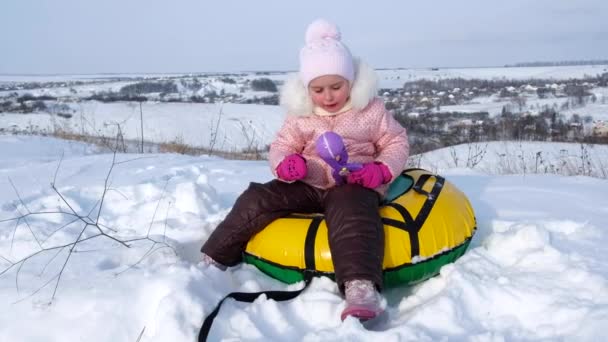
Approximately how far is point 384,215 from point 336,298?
48 cm

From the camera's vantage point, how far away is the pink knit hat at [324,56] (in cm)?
245

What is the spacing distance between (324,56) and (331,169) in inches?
23.7

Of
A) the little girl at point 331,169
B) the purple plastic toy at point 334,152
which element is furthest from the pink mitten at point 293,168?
the purple plastic toy at point 334,152

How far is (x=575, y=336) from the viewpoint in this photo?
4.91ft

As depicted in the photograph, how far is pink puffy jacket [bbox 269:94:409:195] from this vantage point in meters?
2.50

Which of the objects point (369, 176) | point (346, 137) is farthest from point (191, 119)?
point (369, 176)

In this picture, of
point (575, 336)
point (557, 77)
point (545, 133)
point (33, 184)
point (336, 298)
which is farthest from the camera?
point (557, 77)

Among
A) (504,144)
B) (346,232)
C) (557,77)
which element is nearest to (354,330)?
(346,232)

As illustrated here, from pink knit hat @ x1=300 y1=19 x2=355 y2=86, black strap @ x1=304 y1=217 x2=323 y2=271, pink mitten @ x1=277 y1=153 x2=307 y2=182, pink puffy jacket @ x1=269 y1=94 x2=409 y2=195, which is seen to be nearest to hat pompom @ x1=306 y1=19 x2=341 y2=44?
pink knit hat @ x1=300 y1=19 x2=355 y2=86

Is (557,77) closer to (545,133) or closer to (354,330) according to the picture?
(545,133)

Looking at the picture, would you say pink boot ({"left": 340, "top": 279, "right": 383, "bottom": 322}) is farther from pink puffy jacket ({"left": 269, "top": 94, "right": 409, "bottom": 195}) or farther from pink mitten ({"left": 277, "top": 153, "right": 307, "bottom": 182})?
pink puffy jacket ({"left": 269, "top": 94, "right": 409, "bottom": 195})

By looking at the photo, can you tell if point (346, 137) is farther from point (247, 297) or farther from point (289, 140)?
point (247, 297)

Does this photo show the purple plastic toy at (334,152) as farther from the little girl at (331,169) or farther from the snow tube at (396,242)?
the snow tube at (396,242)

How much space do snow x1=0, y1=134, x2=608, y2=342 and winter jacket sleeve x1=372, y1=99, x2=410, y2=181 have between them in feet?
1.99
